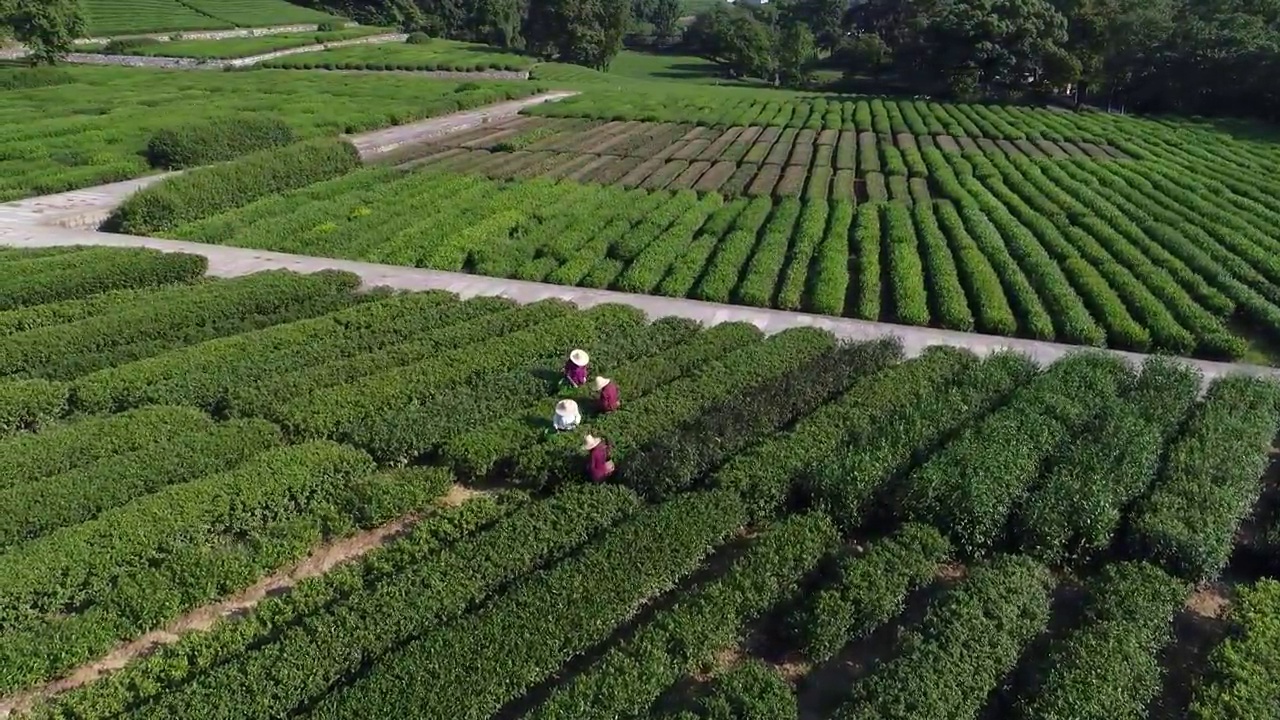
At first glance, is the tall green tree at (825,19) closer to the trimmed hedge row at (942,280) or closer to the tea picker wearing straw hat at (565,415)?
the trimmed hedge row at (942,280)

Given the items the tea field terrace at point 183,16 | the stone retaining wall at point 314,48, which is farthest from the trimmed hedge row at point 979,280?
the tea field terrace at point 183,16

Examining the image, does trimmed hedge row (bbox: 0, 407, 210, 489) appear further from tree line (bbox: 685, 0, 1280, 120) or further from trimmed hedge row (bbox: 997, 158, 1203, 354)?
tree line (bbox: 685, 0, 1280, 120)

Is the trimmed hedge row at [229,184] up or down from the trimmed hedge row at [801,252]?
up

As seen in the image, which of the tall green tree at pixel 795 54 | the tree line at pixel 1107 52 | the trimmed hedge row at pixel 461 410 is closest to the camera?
the trimmed hedge row at pixel 461 410

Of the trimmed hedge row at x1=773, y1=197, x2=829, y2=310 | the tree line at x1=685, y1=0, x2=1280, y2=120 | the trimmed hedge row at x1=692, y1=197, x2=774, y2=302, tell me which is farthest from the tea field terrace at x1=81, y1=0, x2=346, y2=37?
the trimmed hedge row at x1=773, y1=197, x2=829, y2=310

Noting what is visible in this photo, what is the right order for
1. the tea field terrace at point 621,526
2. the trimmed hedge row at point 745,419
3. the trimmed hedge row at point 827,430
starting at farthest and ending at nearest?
1. the trimmed hedge row at point 745,419
2. the trimmed hedge row at point 827,430
3. the tea field terrace at point 621,526

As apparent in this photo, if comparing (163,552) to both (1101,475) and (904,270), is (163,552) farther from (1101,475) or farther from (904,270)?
(904,270)

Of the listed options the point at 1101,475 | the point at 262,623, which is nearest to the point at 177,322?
the point at 262,623
